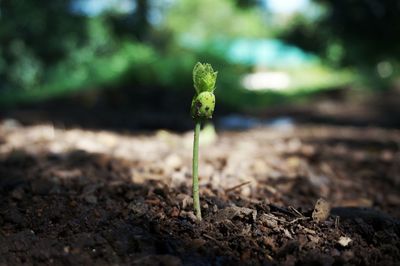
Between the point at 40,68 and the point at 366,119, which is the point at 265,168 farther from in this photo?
the point at 40,68

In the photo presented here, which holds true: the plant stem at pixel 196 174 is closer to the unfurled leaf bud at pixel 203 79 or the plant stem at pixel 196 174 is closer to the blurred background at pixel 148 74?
the unfurled leaf bud at pixel 203 79

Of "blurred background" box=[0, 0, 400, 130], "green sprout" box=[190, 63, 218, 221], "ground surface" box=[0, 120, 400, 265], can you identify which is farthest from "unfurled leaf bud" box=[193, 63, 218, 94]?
"blurred background" box=[0, 0, 400, 130]

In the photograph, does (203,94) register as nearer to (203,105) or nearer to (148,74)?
(203,105)

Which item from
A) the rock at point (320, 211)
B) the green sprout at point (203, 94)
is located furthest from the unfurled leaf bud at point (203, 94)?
the rock at point (320, 211)

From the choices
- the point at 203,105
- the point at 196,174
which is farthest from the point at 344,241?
the point at 203,105

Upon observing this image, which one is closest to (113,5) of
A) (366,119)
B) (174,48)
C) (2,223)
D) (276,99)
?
(174,48)
